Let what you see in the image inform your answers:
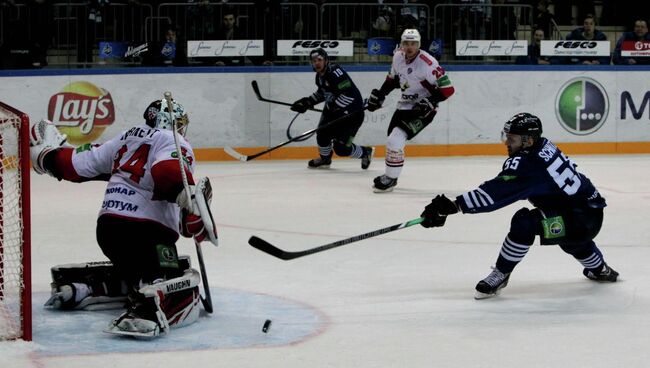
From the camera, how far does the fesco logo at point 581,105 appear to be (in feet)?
37.9

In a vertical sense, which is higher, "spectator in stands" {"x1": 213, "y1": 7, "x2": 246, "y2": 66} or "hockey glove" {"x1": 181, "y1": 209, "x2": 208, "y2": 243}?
"spectator in stands" {"x1": 213, "y1": 7, "x2": 246, "y2": 66}

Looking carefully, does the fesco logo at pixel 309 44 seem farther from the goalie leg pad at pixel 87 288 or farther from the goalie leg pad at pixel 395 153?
the goalie leg pad at pixel 87 288

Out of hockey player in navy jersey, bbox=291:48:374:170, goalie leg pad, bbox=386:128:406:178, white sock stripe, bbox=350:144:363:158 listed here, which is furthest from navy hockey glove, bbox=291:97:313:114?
goalie leg pad, bbox=386:128:406:178

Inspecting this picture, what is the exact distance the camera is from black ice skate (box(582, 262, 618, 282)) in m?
5.07

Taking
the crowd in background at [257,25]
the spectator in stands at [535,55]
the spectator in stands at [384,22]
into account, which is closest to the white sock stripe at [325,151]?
the crowd in background at [257,25]

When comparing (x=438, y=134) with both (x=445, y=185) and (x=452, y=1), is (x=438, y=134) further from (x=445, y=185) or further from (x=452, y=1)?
(x=445, y=185)

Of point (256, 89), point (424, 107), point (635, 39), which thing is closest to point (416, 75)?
point (424, 107)

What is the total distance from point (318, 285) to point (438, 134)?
644 centimetres

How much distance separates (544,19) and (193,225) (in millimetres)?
8414

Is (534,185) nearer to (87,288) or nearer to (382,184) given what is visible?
(87,288)

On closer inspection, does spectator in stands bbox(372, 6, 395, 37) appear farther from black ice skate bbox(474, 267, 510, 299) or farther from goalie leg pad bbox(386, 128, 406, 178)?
black ice skate bbox(474, 267, 510, 299)

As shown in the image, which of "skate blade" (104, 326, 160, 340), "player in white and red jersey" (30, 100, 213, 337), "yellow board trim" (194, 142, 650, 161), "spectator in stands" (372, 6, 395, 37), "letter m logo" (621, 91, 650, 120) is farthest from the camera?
"letter m logo" (621, 91, 650, 120)

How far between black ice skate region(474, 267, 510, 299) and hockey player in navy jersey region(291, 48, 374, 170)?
522cm

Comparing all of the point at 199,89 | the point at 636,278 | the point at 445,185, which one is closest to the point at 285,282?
the point at 636,278
